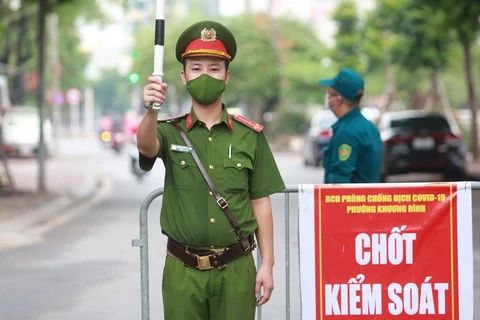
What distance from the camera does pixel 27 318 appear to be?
7.91 m

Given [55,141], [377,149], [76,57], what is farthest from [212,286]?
[76,57]

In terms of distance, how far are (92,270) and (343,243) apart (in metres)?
5.27

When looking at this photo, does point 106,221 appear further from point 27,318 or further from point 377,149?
point 377,149

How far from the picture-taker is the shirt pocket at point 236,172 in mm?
4203

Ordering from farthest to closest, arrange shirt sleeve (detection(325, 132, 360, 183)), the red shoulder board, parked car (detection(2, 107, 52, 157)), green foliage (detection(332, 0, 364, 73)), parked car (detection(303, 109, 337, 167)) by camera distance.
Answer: green foliage (detection(332, 0, 364, 73)), parked car (detection(2, 107, 52, 157)), parked car (detection(303, 109, 337, 167)), shirt sleeve (detection(325, 132, 360, 183)), the red shoulder board

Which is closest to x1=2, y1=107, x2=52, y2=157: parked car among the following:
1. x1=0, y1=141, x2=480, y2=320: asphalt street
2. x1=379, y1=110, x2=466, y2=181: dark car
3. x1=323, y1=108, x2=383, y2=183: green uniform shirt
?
x1=379, y1=110, x2=466, y2=181: dark car

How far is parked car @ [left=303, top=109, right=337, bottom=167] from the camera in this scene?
94.6 ft

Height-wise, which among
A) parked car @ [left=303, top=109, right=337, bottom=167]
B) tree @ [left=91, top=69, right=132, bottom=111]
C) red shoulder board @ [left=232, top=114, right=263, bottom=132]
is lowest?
red shoulder board @ [left=232, top=114, right=263, bottom=132]

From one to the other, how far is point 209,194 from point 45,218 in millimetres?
11546

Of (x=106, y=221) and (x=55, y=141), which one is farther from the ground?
(x=55, y=141)

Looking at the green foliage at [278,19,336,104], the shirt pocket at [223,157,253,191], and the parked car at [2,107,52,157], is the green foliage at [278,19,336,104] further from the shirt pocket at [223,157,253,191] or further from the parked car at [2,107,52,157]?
the shirt pocket at [223,157,253,191]

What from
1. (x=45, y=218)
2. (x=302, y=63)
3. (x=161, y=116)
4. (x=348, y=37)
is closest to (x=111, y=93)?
(x=302, y=63)

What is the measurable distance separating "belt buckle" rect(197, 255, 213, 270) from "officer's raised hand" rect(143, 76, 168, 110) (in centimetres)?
68

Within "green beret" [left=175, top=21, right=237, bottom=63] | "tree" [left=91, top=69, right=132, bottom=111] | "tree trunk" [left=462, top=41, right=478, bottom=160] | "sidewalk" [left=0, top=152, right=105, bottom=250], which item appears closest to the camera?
"green beret" [left=175, top=21, right=237, bottom=63]
